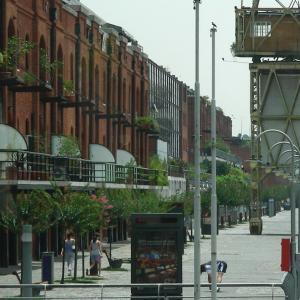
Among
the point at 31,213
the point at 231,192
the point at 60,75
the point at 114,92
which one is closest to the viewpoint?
the point at 31,213

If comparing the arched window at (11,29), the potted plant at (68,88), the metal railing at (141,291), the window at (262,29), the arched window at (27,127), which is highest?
the window at (262,29)

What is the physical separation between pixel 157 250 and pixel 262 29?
213ft

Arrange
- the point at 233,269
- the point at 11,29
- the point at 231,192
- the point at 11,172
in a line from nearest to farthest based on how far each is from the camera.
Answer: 1. the point at 11,172
2. the point at 233,269
3. the point at 11,29
4. the point at 231,192

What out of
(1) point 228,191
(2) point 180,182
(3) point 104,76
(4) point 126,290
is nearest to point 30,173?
(4) point 126,290

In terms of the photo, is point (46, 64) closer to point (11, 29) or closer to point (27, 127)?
point (27, 127)

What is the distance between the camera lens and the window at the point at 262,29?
9669cm

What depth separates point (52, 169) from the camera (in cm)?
5831

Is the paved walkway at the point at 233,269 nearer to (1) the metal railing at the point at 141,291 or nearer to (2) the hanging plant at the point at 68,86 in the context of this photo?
(1) the metal railing at the point at 141,291

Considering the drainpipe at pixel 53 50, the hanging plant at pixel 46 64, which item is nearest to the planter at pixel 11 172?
the hanging plant at pixel 46 64

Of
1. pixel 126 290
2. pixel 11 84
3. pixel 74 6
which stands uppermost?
pixel 74 6

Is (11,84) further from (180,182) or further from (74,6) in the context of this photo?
(180,182)

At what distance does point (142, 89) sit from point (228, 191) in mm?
36299

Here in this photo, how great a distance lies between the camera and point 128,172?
3214 inches

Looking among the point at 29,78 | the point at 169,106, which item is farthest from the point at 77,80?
the point at 169,106
